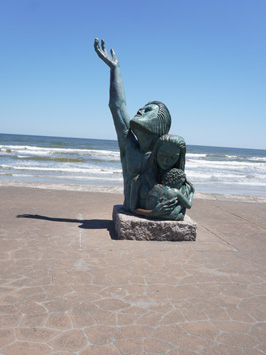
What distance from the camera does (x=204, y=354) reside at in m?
2.35

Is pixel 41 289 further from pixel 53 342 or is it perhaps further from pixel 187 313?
pixel 187 313

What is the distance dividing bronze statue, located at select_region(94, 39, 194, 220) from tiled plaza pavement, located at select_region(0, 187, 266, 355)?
621 mm

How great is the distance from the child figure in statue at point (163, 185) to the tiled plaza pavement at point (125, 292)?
0.52 metres

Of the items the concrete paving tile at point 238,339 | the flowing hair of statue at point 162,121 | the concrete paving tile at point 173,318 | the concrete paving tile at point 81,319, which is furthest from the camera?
the flowing hair of statue at point 162,121

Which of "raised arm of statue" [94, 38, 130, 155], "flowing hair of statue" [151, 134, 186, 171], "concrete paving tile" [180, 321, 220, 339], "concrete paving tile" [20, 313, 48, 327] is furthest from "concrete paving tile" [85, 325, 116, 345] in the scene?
"raised arm of statue" [94, 38, 130, 155]

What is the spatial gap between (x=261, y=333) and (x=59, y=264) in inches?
89.8

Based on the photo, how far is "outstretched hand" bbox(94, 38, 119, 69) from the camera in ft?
18.8

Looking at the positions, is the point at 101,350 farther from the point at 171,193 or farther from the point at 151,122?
the point at 151,122

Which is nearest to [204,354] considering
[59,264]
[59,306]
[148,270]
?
[59,306]

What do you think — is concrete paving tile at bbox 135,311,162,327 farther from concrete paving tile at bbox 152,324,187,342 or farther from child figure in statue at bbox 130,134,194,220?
child figure in statue at bbox 130,134,194,220

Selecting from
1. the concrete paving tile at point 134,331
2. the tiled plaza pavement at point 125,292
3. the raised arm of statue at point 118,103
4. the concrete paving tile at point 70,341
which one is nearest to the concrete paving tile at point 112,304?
the tiled plaza pavement at point 125,292

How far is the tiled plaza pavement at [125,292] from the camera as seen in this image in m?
2.46

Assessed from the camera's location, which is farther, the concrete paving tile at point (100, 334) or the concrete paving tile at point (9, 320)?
the concrete paving tile at point (9, 320)

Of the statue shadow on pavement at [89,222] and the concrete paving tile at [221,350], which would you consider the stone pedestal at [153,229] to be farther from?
the concrete paving tile at [221,350]
